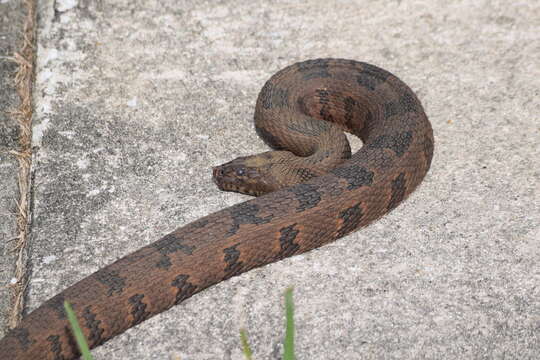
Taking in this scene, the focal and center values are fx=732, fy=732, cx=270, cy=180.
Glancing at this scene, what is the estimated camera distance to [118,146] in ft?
16.5

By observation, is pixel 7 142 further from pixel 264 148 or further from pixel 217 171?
pixel 264 148

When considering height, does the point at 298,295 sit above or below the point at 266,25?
below

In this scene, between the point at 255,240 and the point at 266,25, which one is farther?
the point at 266,25

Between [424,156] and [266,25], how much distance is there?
6.95 feet

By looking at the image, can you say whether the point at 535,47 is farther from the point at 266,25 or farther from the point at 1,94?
the point at 1,94

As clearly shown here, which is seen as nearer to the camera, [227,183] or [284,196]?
[284,196]

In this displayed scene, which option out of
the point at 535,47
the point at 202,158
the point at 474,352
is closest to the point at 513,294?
the point at 474,352

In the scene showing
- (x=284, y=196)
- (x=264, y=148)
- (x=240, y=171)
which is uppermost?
(x=284, y=196)

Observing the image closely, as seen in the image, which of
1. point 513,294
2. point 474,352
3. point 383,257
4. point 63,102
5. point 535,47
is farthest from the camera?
point 535,47

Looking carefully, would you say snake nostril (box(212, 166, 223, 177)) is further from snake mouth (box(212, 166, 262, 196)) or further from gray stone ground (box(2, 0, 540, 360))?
gray stone ground (box(2, 0, 540, 360))

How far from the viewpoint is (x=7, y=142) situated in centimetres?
500

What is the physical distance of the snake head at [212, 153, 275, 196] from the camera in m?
4.65

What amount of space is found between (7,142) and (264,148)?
1.76 meters

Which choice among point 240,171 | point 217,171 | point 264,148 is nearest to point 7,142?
point 217,171
